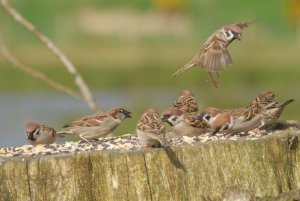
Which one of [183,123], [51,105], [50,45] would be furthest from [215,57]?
[51,105]

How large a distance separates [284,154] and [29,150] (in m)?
1.82

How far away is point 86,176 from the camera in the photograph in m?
6.97

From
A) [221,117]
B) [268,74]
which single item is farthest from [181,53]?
[221,117]

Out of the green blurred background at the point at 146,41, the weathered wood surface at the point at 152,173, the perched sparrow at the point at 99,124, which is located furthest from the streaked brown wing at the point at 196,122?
the green blurred background at the point at 146,41

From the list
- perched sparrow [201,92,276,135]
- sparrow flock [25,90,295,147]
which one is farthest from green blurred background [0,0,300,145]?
perched sparrow [201,92,276,135]

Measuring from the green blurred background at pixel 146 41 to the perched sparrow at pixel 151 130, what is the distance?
22.3 m

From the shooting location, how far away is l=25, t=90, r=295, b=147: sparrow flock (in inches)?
311

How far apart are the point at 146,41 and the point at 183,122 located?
3085 centimetres

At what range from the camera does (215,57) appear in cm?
918

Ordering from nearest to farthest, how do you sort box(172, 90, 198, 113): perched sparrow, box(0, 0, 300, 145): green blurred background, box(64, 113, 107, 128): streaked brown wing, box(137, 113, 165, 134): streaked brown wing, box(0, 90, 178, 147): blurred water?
box(137, 113, 165, 134): streaked brown wing < box(172, 90, 198, 113): perched sparrow < box(64, 113, 107, 128): streaked brown wing < box(0, 90, 178, 147): blurred water < box(0, 0, 300, 145): green blurred background

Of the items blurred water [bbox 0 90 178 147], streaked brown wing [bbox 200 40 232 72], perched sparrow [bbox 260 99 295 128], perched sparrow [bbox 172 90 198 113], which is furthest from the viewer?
blurred water [bbox 0 90 178 147]

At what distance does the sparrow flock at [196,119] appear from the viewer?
315 inches

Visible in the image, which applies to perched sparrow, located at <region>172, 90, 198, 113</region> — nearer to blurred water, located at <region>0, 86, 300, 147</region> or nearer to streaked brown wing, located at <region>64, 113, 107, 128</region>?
streaked brown wing, located at <region>64, 113, 107, 128</region>

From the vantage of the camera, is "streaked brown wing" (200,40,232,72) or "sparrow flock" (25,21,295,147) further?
"streaked brown wing" (200,40,232,72)
